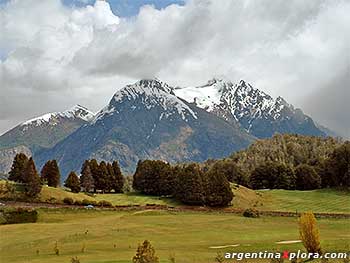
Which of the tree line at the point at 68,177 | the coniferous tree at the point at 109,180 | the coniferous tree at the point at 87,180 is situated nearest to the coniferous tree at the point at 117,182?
the tree line at the point at 68,177

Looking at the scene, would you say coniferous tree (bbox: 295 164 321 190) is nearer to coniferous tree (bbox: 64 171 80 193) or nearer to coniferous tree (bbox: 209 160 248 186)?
coniferous tree (bbox: 209 160 248 186)

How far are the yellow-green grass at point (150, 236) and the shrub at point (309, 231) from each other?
5307mm

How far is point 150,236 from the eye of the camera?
55531 millimetres

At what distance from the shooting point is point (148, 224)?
6719cm

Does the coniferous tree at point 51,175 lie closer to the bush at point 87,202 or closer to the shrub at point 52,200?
the shrub at point 52,200

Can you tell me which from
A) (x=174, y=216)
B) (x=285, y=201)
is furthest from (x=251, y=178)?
(x=174, y=216)

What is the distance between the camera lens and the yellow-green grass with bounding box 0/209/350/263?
133 ft

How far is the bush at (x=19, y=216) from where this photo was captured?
2865 inches

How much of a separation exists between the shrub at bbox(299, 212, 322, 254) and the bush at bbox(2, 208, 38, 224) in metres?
49.8

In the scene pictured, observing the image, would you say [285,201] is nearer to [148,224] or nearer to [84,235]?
[148,224]

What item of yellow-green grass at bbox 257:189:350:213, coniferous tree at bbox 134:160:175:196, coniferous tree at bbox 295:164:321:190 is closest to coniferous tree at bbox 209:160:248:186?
coniferous tree at bbox 295:164:321:190

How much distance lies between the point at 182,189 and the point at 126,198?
48.7 feet

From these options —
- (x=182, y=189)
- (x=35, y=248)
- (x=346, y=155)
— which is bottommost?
(x=35, y=248)

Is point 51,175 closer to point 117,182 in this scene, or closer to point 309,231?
point 117,182
